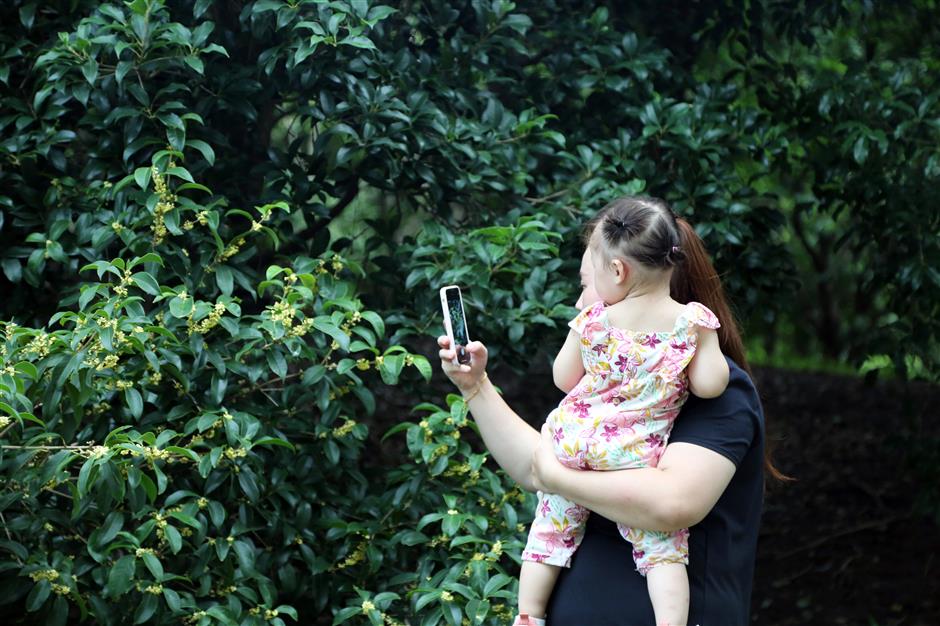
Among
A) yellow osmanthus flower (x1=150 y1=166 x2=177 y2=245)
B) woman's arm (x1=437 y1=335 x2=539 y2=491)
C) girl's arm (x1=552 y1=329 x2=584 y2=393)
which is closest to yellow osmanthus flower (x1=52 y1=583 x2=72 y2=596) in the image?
yellow osmanthus flower (x1=150 y1=166 x2=177 y2=245)

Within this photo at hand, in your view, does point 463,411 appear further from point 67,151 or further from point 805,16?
point 805,16

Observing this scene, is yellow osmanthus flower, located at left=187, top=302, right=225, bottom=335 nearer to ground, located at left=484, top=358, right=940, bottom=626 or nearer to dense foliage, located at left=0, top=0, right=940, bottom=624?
dense foliage, located at left=0, top=0, right=940, bottom=624

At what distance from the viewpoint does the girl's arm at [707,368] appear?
212cm

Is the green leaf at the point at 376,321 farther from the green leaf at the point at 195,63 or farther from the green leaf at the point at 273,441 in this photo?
the green leaf at the point at 195,63

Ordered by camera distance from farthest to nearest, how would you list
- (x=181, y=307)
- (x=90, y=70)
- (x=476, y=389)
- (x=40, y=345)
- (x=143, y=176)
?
(x=90, y=70) < (x=143, y=176) < (x=181, y=307) < (x=40, y=345) < (x=476, y=389)

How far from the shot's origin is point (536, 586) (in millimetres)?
2326

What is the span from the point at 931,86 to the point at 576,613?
138 inches

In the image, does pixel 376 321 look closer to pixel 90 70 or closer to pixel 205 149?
pixel 205 149

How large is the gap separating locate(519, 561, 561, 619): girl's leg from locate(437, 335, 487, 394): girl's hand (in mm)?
413

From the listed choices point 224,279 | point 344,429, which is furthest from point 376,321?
point 224,279

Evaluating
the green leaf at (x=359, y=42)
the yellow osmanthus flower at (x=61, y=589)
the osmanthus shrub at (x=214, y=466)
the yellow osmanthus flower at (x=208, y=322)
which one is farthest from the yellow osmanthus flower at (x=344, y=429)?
the green leaf at (x=359, y=42)

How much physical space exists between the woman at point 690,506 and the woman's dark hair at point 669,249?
10 mm

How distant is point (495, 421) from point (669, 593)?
1.90 feet

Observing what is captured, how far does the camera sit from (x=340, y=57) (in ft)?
11.5
